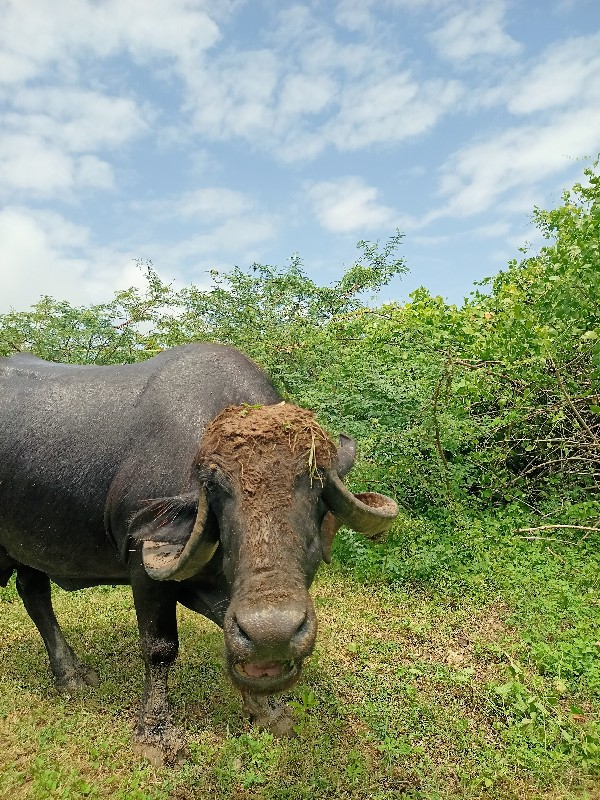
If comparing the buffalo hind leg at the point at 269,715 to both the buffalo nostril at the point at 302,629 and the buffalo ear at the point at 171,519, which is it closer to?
the buffalo ear at the point at 171,519

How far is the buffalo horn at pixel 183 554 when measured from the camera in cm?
285

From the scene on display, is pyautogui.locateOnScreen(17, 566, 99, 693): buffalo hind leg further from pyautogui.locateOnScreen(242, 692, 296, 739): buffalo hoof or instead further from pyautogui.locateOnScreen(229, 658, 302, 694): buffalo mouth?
pyautogui.locateOnScreen(229, 658, 302, 694): buffalo mouth

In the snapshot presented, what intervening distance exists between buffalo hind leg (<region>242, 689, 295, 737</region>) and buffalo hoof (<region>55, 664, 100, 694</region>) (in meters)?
1.31

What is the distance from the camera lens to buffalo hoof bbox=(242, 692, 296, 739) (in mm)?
3666

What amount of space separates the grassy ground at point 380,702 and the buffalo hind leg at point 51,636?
15 cm

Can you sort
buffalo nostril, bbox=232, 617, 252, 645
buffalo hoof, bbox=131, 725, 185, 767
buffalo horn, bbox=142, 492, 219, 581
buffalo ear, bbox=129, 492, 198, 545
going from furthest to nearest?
buffalo hoof, bbox=131, 725, 185, 767, buffalo ear, bbox=129, 492, 198, 545, buffalo horn, bbox=142, 492, 219, 581, buffalo nostril, bbox=232, 617, 252, 645

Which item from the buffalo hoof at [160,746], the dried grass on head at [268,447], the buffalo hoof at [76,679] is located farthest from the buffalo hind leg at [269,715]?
the dried grass on head at [268,447]

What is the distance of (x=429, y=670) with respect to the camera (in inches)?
165

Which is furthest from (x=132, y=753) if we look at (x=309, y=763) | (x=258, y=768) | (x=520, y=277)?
(x=520, y=277)

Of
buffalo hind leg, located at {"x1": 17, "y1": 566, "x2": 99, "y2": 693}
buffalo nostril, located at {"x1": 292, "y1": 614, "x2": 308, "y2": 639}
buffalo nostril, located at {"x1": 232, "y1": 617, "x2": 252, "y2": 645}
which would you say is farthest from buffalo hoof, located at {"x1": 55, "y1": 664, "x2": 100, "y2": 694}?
buffalo nostril, located at {"x1": 292, "y1": 614, "x2": 308, "y2": 639}

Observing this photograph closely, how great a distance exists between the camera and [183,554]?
289 centimetres

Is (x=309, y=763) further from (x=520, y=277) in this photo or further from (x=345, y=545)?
(x=520, y=277)

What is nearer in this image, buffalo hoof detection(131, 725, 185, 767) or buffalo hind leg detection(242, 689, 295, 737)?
buffalo hoof detection(131, 725, 185, 767)

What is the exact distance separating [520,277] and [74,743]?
7987 mm
